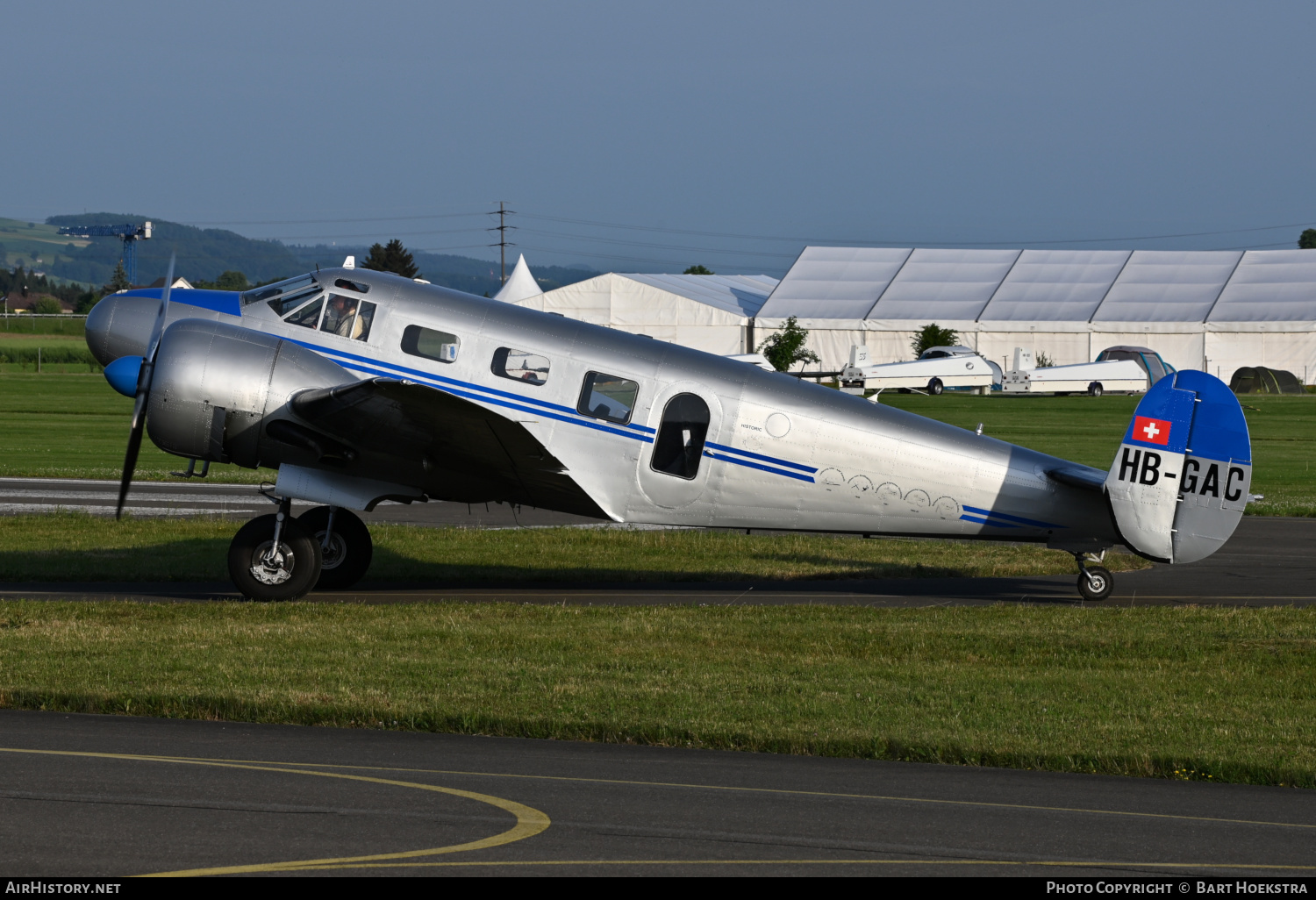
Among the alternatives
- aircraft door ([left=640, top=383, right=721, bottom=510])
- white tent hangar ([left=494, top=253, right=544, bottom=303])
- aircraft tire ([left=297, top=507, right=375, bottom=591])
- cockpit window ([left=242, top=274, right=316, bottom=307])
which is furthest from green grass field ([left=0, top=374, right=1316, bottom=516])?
white tent hangar ([left=494, top=253, right=544, bottom=303])

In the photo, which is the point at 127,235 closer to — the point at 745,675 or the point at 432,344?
the point at 432,344

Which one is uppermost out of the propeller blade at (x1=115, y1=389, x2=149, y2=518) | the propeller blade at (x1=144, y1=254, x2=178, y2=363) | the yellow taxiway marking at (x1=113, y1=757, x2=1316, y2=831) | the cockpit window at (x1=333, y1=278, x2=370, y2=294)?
the cockpit window at (x1=333, y1=278, x2=370, y2=294)

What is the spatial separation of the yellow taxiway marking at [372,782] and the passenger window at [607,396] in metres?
7.18

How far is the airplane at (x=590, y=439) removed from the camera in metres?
14.6

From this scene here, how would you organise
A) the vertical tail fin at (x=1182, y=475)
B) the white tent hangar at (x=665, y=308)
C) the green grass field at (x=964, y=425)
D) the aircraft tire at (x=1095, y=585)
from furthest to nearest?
1. the white tent hangar at (x=665, y=308)
2. the green grass field at (x=964, y=425)
3. the aircraft tire at (x=1095, y=585)
4. the vertical tail fin at (x=1182, y=475)

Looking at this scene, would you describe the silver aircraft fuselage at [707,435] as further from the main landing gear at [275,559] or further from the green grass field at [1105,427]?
the green grass field at [1105,427]

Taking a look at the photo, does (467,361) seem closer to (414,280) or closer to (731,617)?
(414,280)

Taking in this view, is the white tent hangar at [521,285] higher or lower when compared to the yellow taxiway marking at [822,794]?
higher

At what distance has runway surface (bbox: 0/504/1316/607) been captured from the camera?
52.4ft

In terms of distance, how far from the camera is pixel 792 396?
50.8 feet

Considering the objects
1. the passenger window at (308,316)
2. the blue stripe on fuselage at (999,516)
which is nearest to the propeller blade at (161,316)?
the passenger window at (308,316)

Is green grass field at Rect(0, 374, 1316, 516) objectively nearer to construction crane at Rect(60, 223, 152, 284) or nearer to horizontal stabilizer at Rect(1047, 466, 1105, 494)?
construction crane at Rect(60, 223, 152, 284)

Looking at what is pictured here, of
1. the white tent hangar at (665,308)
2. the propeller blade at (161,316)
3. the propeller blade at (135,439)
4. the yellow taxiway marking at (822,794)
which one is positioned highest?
the white tent hangar at (665,308)

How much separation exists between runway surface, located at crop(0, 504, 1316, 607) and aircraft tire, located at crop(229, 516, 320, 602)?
0.67 meters
